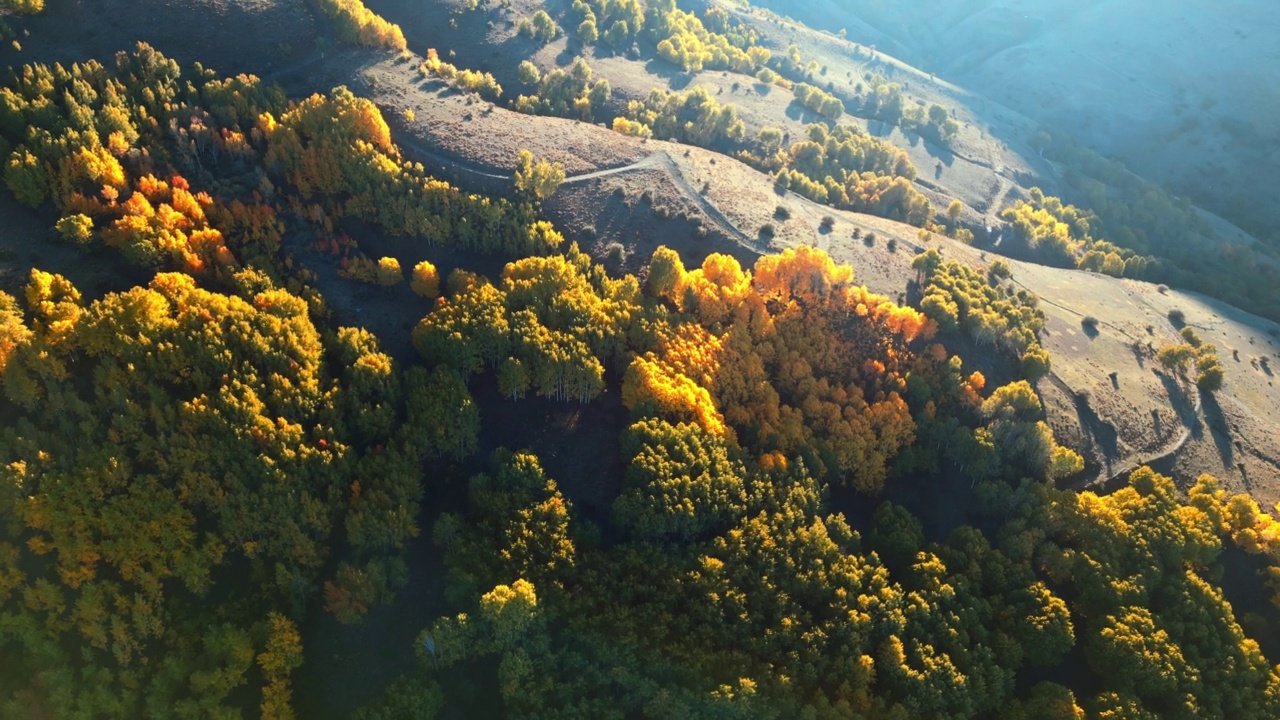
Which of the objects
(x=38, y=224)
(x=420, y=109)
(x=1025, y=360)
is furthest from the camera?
(x=420, y=109)

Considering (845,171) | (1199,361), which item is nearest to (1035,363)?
(1199,361)

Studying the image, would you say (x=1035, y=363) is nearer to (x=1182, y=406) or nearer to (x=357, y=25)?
(x=1182, y=406)

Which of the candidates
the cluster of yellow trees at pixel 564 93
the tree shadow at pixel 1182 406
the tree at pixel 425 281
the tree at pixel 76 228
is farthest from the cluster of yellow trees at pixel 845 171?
the tree at pixel 76 228

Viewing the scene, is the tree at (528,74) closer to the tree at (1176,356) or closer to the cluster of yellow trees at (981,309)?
the cluster of yellow trees at (981,309)

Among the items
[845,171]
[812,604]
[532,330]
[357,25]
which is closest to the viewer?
[812,604]

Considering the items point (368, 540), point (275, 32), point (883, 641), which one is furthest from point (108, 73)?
point (883, 641)

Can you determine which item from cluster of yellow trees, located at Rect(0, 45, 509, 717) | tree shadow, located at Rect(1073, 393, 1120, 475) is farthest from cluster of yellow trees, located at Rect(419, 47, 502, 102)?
tree shadow, located at Rect(1073, 393, 1120, 475)

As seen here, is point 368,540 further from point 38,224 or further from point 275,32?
point 275,32

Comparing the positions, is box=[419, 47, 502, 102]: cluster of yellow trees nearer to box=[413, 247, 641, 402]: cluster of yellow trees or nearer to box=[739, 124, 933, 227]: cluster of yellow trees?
box=[739, 124, 933, 227]: cluster of yellow trees
